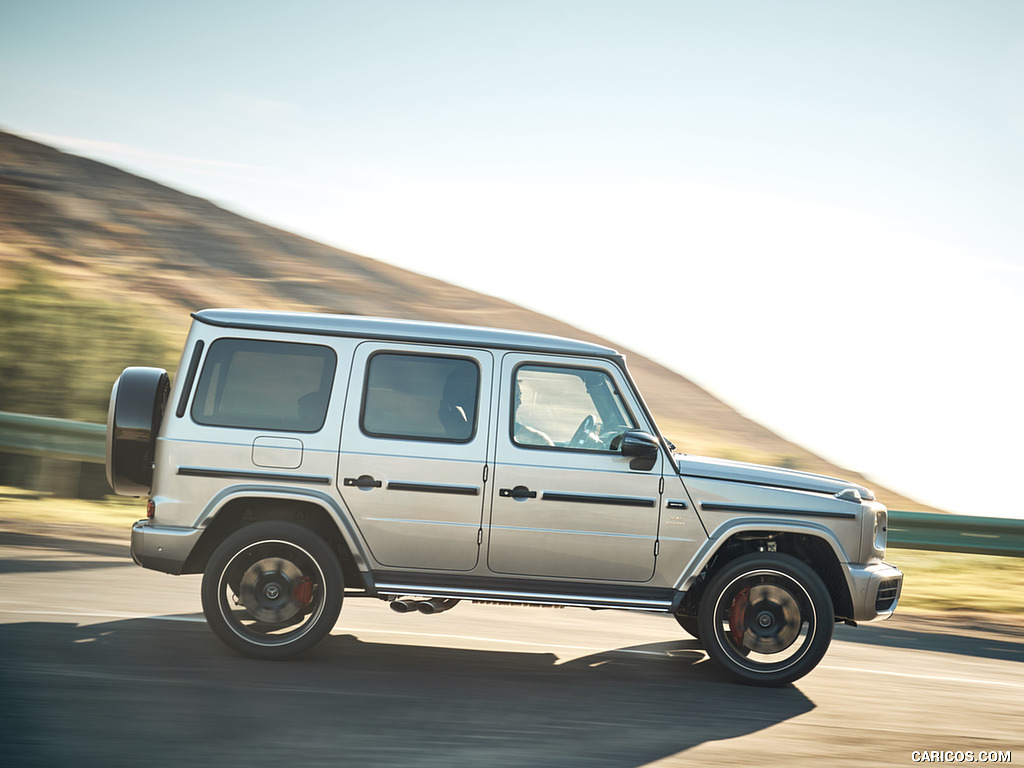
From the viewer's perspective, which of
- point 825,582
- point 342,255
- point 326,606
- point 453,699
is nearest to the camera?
point 453,699

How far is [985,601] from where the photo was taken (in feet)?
31.3

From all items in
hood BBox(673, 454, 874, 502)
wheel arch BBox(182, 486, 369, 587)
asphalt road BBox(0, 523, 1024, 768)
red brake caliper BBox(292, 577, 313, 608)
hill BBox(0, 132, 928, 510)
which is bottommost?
asphalt road BBox(0, 523, 1024, 768)

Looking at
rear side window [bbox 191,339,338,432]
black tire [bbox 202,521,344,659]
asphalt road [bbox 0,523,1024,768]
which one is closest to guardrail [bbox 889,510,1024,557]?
asphalt road [bbox 0,523,1024,768]

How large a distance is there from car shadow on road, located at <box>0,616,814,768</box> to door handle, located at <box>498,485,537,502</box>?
110 cm

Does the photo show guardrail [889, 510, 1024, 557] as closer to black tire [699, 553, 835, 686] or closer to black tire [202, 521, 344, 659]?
black tire [699, 553, 835, 686]

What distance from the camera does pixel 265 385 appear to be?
19.1 ft

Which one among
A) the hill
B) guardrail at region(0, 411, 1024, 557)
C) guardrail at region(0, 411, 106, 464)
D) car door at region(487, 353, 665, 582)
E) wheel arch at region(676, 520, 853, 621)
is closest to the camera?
car door at region(487, 353, 665, 582)

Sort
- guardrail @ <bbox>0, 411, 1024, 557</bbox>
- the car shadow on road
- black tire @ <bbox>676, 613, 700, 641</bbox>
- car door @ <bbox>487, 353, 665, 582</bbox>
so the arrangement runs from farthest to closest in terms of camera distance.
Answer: guardrail @ <bbox>0, 411, 1024, 557</bbox>, black tire @ <bbox>676, 613, 700, 641</bbox>, car door @ <bbox>487, 353, 665, 582</bbox>, the car shadow on road

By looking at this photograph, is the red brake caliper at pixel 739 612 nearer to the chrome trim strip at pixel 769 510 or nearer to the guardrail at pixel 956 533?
the chrome trim strip at pixel 769 510

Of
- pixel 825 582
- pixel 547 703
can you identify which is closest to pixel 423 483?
pixel 547 703

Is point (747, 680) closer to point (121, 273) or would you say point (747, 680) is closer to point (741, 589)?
point (741, 589)

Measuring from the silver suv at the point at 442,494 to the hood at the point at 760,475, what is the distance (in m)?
0.02

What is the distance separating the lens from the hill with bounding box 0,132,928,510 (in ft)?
79.5

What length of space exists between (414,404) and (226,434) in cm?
115
